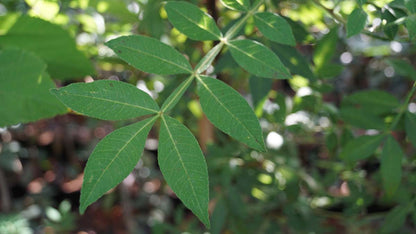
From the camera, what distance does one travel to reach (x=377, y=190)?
Answer: 3.67 ft

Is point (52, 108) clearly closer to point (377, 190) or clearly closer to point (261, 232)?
point (261, 232)

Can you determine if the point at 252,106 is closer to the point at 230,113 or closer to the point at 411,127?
the point at 411,127

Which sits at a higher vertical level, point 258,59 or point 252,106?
point 258,59

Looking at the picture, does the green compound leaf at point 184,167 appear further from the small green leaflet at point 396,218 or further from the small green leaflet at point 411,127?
the small green leaflet at point 396,218

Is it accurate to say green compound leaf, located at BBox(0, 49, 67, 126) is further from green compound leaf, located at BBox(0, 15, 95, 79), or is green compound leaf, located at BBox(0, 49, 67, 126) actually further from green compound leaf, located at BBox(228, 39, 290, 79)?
green compound leaf, located at BBox(228, 39, 290, 79)

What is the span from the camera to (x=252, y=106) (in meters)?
1.16

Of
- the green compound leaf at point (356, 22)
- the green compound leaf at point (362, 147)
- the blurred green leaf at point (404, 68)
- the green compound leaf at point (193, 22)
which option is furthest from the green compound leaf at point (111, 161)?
the blurred green leaf at point (404, 68)

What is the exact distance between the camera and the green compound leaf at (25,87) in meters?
0.60

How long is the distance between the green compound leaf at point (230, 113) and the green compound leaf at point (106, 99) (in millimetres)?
60

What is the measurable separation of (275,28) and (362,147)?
288mm

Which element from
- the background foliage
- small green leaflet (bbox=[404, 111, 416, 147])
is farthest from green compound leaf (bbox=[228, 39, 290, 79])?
small green leaflet (bbox=[404, 111, 416, 147])

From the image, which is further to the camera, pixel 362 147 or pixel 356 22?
pixel 362 147

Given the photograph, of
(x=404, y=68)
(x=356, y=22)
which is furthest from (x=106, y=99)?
(x=404, y=68)

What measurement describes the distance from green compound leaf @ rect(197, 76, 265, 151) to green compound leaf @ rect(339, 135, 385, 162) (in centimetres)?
31
